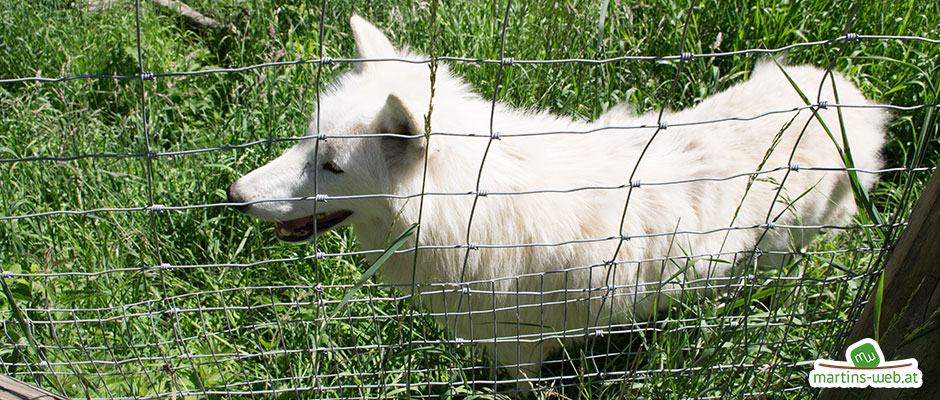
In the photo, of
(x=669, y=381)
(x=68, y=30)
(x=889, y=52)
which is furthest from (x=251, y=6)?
(x=889, y=52)

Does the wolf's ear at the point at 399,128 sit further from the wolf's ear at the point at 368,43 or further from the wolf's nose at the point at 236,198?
the wolf's nose at the point at 236,198

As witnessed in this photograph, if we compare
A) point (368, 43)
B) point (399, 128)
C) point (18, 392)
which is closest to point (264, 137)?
point (368, 43)

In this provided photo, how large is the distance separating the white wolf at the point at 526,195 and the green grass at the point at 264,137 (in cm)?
21

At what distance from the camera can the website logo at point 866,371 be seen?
69.1 inches

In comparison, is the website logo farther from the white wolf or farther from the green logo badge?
the white wolf

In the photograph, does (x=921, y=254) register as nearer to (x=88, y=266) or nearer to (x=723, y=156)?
(x=723, y=156)

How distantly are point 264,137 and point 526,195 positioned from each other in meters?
2.01

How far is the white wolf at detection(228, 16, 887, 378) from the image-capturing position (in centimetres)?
205

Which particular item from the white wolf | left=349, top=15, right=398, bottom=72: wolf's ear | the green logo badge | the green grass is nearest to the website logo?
the green logo badge

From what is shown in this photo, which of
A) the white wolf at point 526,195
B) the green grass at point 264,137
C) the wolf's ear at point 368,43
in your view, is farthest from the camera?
the green grass at point 264,137

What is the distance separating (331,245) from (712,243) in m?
1.78

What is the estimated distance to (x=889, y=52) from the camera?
155 inches

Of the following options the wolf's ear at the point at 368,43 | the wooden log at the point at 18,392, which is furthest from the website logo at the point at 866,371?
the wooden log at the point at 18,392

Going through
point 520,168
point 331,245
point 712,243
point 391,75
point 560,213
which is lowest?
point 331,245
